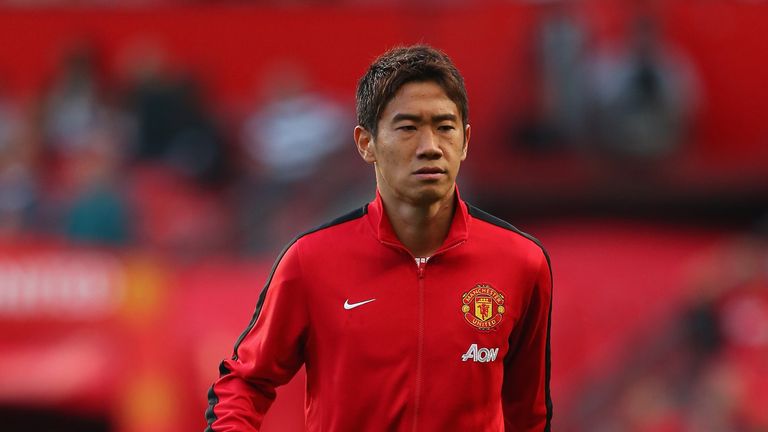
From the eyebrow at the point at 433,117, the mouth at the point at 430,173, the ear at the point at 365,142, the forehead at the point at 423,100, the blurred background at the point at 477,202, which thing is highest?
the forehead at the point at 423,100

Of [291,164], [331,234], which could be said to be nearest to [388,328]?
[331,234]

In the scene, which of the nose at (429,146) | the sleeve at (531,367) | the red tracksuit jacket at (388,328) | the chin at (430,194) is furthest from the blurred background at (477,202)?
the nose at (429,146)

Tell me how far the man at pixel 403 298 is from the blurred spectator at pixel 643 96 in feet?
19.6

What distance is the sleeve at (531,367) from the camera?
3.26 metres

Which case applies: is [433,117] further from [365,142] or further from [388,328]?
[388,328]

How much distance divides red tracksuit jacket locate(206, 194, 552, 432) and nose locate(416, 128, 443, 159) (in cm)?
25

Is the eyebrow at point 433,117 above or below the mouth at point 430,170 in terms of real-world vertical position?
above

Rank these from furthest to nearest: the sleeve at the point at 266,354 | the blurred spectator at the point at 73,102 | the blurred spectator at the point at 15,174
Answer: the blurred spectator at the point at 73,102 → the blurred spectator at the point at 15,174 → the sleeve at the point at 266,354

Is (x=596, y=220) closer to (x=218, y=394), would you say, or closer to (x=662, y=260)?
(x=662, y=260)

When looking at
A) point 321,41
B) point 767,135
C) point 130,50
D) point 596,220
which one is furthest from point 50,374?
point 767,135

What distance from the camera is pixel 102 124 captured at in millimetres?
9586

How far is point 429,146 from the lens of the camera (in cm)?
302

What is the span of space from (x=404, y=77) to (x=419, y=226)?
39 centimetres

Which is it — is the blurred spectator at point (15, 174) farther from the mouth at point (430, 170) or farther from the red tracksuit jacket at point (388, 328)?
the mouth at point (430, 170)
